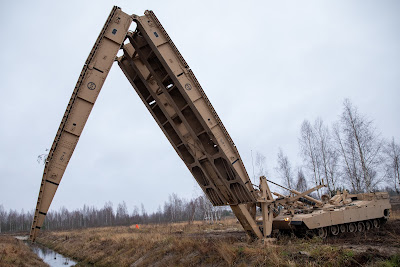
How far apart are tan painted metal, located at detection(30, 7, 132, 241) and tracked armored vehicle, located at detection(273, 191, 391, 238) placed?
8.15 metres

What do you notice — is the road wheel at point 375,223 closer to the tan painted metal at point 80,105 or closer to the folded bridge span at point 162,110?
the folded bridge span at point 162,110

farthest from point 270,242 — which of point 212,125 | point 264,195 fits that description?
point 212,125

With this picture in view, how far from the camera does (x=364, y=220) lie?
42.5ft

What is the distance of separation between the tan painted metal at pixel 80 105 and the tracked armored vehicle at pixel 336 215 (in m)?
8.15

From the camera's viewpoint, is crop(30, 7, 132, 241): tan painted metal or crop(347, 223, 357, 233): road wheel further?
crop(347, 223, 357, 233): road wheel

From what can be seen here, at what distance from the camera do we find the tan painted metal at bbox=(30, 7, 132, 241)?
670 cm

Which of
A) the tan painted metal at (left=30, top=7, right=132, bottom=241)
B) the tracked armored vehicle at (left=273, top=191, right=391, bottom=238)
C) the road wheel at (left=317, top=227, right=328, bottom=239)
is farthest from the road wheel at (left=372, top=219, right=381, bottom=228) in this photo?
the tan painted metal at (left=30, top=7, right=132, bottom=241)

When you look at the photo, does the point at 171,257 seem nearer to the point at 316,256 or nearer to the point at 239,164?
the point at 239,164

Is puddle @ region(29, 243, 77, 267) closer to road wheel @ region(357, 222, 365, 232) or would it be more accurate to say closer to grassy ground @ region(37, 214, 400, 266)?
grassy ground @ region(37, 214, 400, 266)

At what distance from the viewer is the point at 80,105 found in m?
7.18

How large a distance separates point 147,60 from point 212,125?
291 centimetres

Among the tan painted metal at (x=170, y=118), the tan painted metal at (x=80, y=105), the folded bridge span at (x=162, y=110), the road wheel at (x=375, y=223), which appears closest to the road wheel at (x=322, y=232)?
the tan painted metal at (x=170, y=118)

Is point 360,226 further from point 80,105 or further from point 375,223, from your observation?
point 80,105

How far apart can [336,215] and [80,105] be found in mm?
10165
